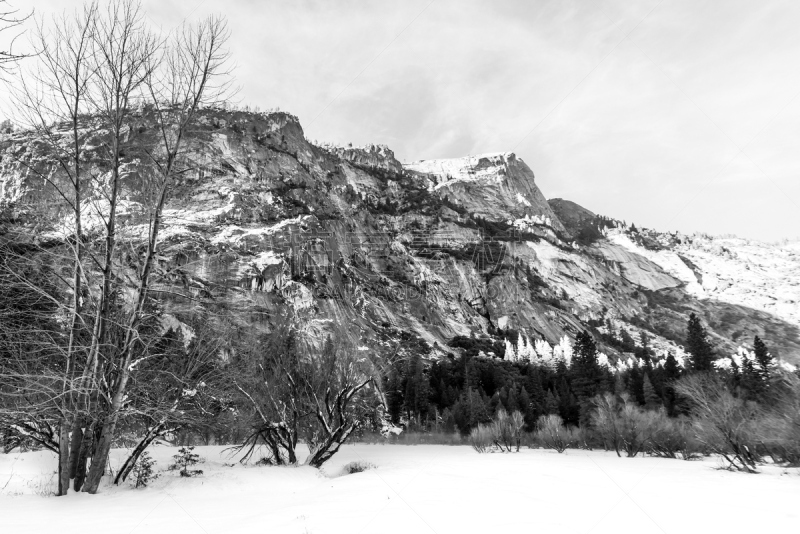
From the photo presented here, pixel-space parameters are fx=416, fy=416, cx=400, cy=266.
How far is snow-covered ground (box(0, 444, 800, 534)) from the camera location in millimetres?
7691

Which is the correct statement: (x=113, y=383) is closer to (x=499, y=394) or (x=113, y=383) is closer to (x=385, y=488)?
(x=385, y=488)

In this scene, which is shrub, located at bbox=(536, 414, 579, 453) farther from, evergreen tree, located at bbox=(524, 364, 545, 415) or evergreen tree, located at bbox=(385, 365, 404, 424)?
evergreen tree, located at bbox=(385, 365, 404, 424)

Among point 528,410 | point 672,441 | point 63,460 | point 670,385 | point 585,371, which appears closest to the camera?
point 63,460

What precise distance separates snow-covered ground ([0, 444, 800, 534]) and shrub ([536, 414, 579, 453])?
27.4 m

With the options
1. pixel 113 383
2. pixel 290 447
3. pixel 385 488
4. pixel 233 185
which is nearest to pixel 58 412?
pixel 113 383

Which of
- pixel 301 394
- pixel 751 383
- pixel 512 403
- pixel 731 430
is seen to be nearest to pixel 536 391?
pixel 512 403

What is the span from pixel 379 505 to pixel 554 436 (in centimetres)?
3927

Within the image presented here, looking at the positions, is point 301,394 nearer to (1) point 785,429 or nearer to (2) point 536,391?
(1) point 785,429

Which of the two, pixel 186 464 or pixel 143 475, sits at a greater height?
pixel 143 475

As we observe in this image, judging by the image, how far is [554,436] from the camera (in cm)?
4359

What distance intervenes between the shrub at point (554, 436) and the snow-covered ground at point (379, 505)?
27.4 metres

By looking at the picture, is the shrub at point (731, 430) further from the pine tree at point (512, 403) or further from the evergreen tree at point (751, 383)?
the pine tree at point (512, 403)

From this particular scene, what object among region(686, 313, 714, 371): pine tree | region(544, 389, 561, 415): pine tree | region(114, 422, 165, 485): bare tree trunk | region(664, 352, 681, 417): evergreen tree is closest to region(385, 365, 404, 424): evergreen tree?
region(544, 389, 561, 415): pine tree

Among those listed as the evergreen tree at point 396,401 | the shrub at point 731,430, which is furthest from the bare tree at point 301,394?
the evergreen tree at point 396,401
